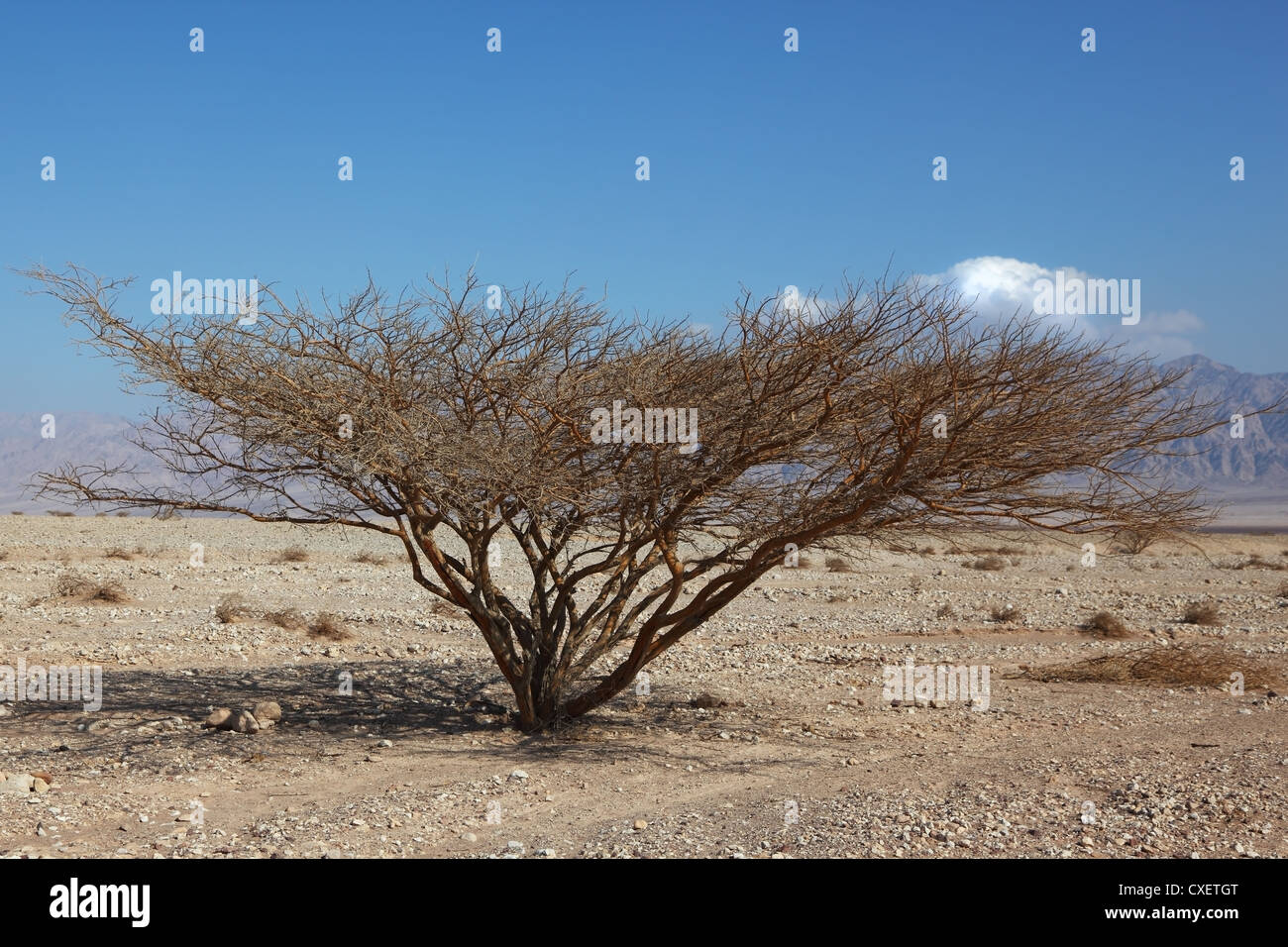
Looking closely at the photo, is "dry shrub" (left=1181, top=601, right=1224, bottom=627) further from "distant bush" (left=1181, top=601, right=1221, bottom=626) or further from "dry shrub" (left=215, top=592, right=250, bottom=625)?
"dry shrub" (left=215, top=592, right=250, bottom=625)

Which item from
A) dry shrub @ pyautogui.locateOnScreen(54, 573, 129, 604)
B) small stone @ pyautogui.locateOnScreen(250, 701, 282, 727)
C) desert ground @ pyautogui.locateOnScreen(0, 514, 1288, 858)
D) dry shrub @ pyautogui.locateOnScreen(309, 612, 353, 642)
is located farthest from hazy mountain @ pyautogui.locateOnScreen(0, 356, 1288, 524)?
small stone @ pyautogui.locateOnScreen(250, 701, 282, 727)

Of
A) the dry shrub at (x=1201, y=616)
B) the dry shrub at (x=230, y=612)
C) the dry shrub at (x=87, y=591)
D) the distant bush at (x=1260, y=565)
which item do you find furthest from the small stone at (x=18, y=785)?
the distant bush at (x=1260, y=565)

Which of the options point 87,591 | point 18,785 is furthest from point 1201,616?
point 87,591

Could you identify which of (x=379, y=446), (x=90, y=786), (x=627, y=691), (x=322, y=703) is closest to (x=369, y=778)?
(x=90, y=786)

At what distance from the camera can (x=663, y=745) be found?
366 inches

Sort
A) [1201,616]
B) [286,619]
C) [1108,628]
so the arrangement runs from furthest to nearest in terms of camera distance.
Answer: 1. [1201,616]
2. [1108,628]
3. [286,619]

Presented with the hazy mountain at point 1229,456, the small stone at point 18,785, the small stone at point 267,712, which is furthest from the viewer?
the hazy mountain at point 1229,456

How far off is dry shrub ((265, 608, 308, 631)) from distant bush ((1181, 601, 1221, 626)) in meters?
14.8

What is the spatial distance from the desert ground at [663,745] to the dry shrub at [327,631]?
0.18 metres

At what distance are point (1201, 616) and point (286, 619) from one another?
594 inches

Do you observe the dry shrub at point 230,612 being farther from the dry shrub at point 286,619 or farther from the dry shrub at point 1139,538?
the dry shrub at point 1139,538

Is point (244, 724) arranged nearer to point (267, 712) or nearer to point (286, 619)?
point (267, 712)

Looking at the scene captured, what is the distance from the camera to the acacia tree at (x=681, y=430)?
805cm

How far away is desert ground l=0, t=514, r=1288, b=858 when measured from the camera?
644 centimetres
